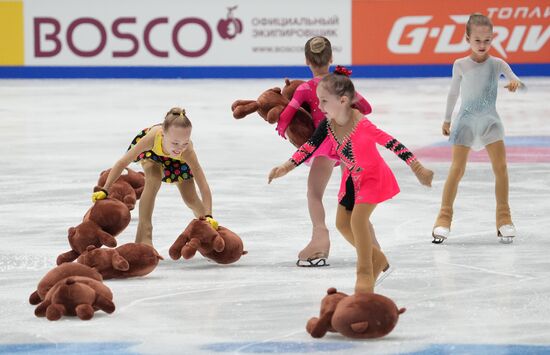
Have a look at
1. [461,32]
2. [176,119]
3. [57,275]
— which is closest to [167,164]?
[176,119]

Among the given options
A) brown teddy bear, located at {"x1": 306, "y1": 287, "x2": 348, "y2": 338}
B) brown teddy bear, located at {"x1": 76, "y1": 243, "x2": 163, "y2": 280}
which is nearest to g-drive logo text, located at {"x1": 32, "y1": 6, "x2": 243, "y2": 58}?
brown teddy bear, located at {"x1": 76, "y1": 243, "x2": 163, "y2": 280}

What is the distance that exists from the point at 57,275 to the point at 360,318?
1.26m

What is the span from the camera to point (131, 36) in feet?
63.6

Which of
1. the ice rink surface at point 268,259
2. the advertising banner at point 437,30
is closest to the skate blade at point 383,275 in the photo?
the ice rink surface at point 268,259

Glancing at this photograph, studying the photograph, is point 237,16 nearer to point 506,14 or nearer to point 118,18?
point 118,18

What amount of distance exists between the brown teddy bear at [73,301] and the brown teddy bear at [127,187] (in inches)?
85.2

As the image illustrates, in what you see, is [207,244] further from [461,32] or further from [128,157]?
[461,32]

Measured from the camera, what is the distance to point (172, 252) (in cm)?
533

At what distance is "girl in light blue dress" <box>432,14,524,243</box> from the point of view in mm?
5980

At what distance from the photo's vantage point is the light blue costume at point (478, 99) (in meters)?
6.04

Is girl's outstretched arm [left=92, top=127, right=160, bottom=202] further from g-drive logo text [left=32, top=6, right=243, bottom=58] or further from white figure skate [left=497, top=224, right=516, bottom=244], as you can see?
g-drive logo text [left=32, top=6, right=243, bottom=58]

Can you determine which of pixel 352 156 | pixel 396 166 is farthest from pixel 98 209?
pixel 396 166

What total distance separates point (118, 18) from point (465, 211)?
13.2 m

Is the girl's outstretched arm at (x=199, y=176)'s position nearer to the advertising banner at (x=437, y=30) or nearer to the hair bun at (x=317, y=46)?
the hair bun at (x=317, y=46)
